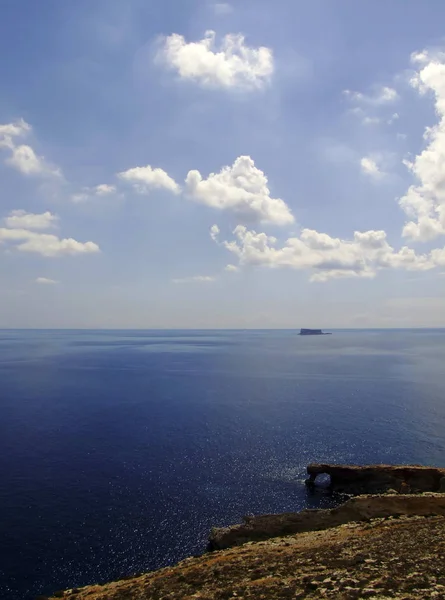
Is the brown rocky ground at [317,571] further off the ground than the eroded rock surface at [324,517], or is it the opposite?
the brown rocky ground at [317,571]

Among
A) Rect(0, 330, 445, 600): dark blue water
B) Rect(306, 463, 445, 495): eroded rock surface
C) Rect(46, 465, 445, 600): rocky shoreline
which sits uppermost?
Rect(46, 465, 445, 600): rocky shoreline

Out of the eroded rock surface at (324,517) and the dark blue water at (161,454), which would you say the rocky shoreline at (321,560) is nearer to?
the eroded rock surface at (324,517)

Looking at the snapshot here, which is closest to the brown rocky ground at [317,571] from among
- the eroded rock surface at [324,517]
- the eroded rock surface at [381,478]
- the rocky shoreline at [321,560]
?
the rocky shoreline at [321,560]

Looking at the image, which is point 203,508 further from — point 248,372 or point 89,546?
point 248,372

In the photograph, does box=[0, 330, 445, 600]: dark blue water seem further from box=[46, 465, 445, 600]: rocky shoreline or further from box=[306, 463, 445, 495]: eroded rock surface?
box=[46, 465, 445, 600]: rocky shoreline

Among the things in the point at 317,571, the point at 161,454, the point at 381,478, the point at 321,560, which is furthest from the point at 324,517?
the point at 161,454

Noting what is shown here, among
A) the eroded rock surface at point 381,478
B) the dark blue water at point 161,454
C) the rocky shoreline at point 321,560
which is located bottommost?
the dark blue water at point 161,454

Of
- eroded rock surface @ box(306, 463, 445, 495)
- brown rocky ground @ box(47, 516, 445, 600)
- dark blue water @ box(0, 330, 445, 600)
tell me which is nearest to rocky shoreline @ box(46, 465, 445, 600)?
brown rocky ground @ box(47, 516, 445, 600)
